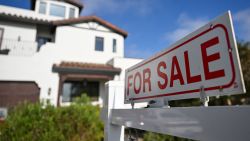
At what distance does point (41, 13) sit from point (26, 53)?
19.0ft

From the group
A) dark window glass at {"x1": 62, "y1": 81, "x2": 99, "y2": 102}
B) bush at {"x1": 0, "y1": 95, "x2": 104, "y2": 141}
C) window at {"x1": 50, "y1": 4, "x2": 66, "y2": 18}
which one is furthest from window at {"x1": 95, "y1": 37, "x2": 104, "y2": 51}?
bush at {"x1": 0, "y1": 95, "x2": 104, "y2": 141}

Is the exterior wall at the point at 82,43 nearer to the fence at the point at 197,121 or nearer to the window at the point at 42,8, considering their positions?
the window at the point at 42,8

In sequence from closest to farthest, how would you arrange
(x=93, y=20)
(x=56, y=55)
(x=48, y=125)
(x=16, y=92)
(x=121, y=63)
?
1. (x=48, y=125)
2. (x=16, y=92)
3. (x=56, y=55)
4. (x=121, y=63)
5. (x=93, y=20)

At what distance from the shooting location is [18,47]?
40.1ft

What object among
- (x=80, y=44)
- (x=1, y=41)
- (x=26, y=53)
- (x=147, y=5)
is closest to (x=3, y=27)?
(x=1, y=41)

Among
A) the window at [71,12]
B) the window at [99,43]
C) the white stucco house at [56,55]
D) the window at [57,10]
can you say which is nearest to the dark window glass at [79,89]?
the white stucco house at [56,55]

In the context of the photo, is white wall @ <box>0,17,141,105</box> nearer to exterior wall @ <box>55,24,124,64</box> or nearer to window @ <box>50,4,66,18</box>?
exterior wall @ <box>55,24,124,64</box>

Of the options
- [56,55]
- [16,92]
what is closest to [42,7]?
[56,55]

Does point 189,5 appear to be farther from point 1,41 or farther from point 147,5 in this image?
point 1,41

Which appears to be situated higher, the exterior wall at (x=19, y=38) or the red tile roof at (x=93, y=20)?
the red tile roof at (x=93, y=20)

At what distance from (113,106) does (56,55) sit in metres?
12.3

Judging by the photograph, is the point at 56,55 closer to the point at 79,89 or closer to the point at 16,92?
the point at 79,89

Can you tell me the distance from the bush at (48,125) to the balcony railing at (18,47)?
816 centimetres

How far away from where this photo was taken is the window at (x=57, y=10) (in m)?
16.7
